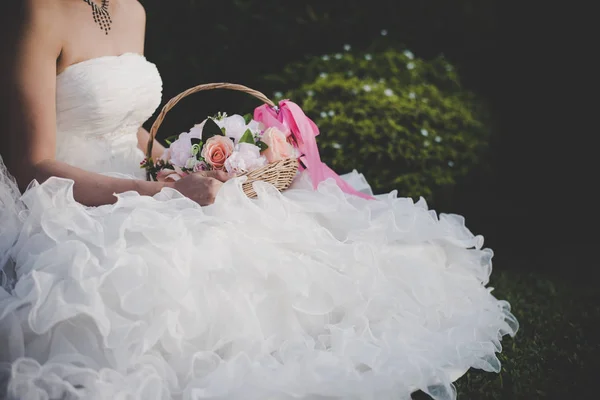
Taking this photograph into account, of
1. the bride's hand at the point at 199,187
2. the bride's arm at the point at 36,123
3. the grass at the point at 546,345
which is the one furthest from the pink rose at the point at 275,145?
the grass at the point at 546,345

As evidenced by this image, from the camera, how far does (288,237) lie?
7.22ft

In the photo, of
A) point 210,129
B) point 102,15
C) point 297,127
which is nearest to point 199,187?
point 210,129

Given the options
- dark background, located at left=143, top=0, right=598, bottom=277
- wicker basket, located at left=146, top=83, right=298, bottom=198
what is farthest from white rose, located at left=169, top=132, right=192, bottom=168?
dark background, located at left=143, top=0, right=598, bottom=277

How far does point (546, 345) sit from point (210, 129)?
5.88 ft

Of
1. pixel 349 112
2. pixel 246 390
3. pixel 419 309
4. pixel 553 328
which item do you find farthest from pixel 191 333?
pixel 349 112

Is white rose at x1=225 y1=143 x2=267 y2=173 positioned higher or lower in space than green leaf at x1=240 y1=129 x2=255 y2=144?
lower

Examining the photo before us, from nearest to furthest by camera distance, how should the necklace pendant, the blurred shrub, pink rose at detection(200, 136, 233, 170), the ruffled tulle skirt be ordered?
the ruffled tulle skirt
pink rose at detection(200, 136, 233, 170)
the necklace pendant
the blurred shrub

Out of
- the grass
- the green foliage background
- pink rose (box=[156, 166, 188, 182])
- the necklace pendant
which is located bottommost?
Result: the grass

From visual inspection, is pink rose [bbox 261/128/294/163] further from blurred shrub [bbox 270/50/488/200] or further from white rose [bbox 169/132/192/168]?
blurred shrub [bbox 270/50/488/200]

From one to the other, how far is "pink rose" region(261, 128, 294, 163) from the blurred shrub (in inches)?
61.5

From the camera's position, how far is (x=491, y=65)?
5727 mm

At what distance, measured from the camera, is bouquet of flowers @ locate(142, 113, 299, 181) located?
2.31 metres

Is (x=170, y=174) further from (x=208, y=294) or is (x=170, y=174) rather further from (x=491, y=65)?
(x=491, y=65)

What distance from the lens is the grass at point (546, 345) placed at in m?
2.38
